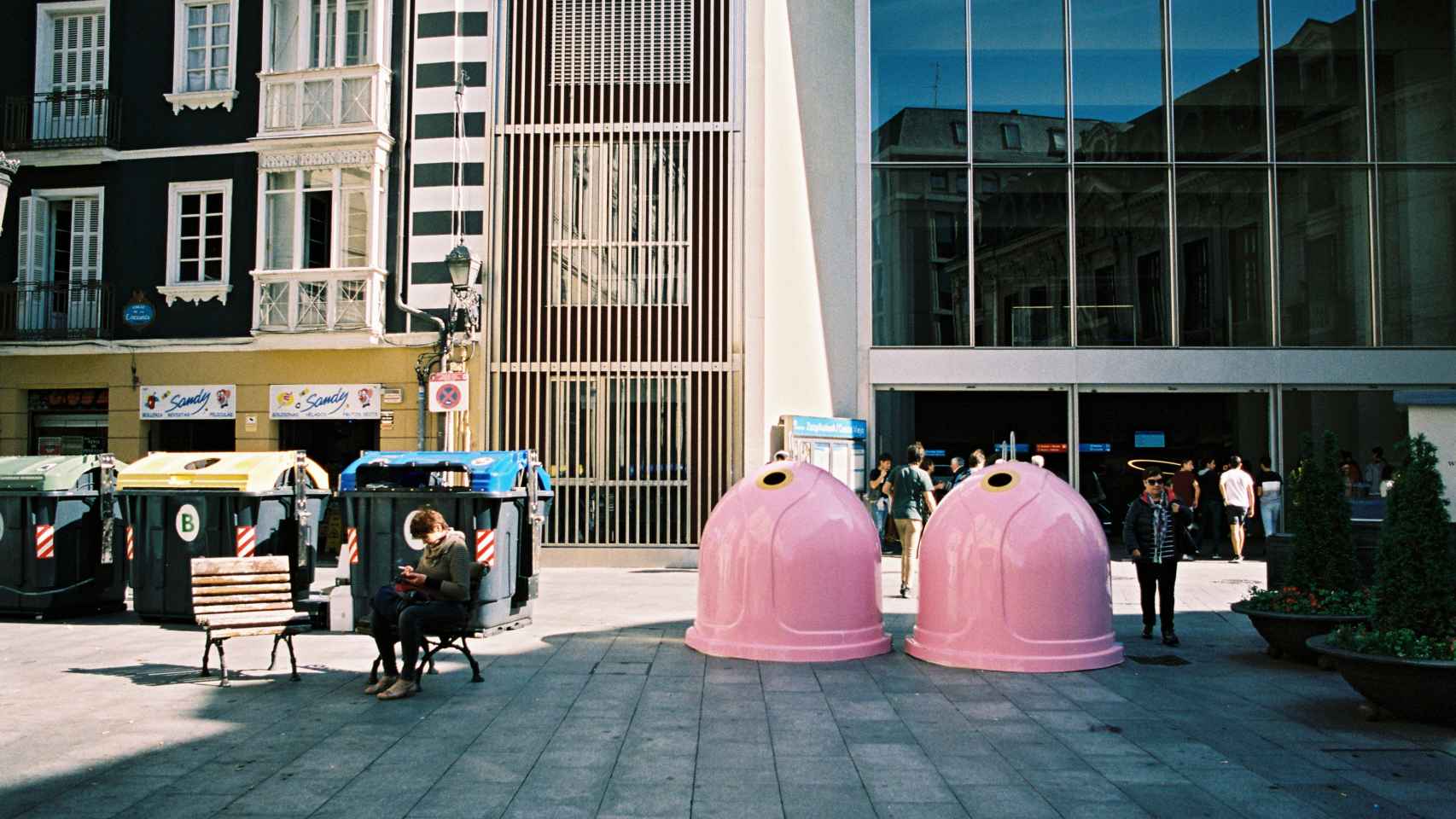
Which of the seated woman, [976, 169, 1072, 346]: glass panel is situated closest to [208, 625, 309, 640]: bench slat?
the seated woman

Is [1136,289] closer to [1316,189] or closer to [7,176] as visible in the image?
[1316,189]

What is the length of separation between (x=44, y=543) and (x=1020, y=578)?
1043cm

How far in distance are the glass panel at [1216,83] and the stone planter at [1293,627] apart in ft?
46.7

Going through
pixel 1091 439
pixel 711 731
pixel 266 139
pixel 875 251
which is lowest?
pixel 711 731

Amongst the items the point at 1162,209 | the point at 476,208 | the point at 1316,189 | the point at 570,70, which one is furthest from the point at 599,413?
the point at 1316,189

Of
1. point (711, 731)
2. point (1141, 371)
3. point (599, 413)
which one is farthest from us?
point (1141, 371)

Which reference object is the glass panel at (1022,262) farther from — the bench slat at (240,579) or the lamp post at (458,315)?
the bench slat at (240,579)

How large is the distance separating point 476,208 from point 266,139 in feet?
12.5

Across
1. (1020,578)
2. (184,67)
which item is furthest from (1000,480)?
(184,67)

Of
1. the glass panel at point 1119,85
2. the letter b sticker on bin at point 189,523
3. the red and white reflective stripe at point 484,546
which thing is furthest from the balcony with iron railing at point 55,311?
the glass panel at point 1119,85

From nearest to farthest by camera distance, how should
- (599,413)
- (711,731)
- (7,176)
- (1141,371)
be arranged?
1. (711,731)
2. (7,176)
3. (599,413)
4. (1141,371)

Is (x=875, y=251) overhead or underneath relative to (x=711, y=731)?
overhead

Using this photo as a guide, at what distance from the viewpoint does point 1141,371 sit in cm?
2153

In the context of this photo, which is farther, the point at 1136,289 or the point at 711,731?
the point at 1136,289
